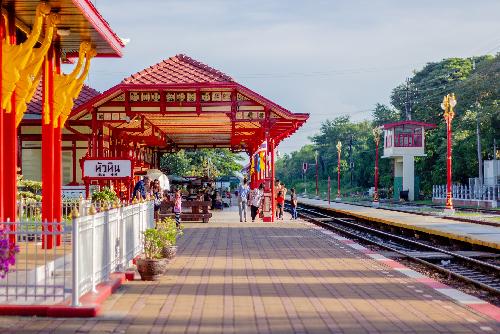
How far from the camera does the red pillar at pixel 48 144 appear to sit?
14492 mm

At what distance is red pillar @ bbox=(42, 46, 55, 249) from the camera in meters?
14.5

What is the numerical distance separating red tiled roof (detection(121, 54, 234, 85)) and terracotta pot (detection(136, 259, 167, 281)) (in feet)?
54.8

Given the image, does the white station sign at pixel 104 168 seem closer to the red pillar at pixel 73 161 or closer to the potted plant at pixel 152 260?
the potted plant at pixel 152 260

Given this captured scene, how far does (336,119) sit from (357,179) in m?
30.6

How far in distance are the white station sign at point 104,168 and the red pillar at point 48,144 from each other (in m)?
3.65

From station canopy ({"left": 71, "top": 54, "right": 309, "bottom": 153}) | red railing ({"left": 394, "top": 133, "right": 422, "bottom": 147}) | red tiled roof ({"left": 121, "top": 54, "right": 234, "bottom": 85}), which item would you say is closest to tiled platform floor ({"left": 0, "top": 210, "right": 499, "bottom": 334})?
station canopy ({"left": 71, "top": 54, "right": 309, "bottom": 153})

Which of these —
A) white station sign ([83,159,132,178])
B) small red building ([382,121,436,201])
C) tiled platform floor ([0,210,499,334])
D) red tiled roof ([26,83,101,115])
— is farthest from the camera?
small red building ([382,121,436,201])

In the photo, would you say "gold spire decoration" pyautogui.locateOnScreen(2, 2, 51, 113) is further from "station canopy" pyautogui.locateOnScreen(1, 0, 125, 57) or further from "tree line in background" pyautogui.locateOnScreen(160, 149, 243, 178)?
"tree line in background" pyautogui.locateOnScreen(160, 149, 243, 178)

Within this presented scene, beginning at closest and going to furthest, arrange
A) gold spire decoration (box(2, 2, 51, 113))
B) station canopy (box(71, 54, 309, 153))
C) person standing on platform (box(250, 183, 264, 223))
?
gold spire decoration (box(2, 2, 51, 113)), station canopy (box(71, 54, 309, 153)), person standing on platform (box(250, 183, 264, 223))

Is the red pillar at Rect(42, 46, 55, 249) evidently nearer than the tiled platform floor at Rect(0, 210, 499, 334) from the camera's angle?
No

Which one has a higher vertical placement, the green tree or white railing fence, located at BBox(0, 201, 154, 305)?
the green tree

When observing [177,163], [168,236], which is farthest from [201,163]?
[168,236]

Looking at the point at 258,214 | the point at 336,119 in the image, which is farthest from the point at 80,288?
the point at 336,119

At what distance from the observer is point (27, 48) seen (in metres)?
11.6
